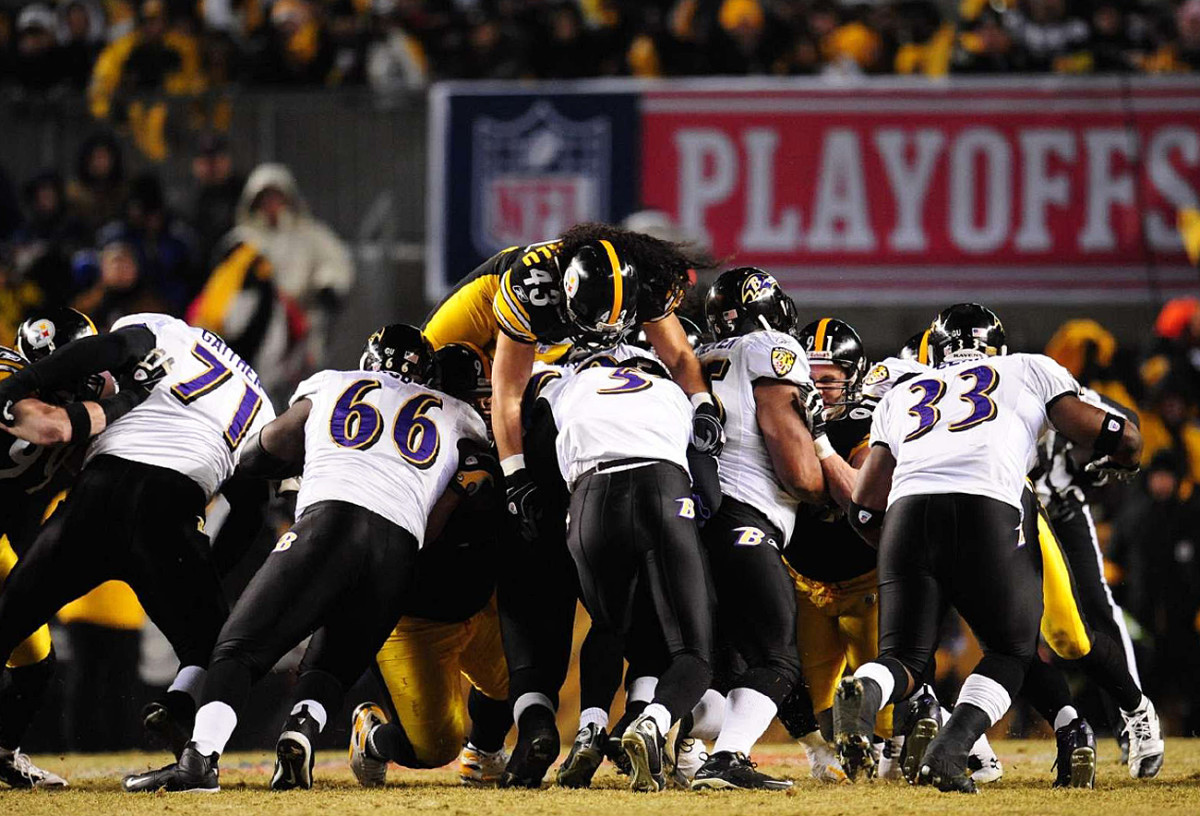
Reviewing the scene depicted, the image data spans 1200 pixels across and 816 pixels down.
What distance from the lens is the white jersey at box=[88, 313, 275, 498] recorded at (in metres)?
6.84

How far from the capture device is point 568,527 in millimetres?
6324

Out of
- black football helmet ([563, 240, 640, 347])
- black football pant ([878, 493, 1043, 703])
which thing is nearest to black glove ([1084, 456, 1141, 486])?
black football pant ([878, 493, 1043, 703])

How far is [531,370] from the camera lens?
6.93 meters

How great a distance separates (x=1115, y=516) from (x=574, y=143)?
4.47 meters

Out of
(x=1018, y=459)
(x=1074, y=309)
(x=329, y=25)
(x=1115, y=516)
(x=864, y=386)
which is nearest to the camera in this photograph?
(x=1018, y=459)

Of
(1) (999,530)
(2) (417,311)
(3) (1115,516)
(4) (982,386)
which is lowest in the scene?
(3) (1115,516)

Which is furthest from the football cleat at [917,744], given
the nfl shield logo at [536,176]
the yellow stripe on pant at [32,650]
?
the nfl shield logo at [536,176]

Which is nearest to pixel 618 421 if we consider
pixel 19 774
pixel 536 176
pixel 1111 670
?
pixel 1111 670

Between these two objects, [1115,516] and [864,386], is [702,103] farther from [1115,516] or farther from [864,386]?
[864,386]

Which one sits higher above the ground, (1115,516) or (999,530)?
(999,530)

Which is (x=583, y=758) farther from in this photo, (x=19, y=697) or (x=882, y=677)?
(x=19, y=697)

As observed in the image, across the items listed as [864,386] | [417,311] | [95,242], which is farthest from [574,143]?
[864,386]

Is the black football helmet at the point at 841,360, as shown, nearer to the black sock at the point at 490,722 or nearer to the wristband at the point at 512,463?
the wristband at the point at 512,463

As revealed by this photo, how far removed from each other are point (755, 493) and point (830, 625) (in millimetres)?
808
